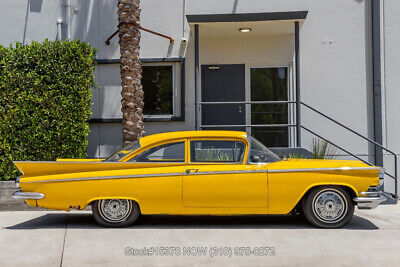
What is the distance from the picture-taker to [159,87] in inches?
493

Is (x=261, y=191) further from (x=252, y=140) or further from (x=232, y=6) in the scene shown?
(x=232, y=6)

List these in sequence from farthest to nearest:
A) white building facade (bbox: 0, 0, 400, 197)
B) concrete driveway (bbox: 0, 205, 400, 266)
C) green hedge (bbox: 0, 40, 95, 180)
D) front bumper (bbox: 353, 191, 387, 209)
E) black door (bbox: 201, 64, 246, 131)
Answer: black door (bbox: 201, 64, 246, 131), white building facade (bbox: 0, 0, 400, 197), green hedge (bbox: 0, 40, 95, 180), front bumper (bbox: 353, 191, 387, 209), concrete driveway (bbox: 0, 205, 400, 266)

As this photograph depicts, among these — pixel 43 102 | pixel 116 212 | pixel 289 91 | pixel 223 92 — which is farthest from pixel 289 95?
pixel 116 212

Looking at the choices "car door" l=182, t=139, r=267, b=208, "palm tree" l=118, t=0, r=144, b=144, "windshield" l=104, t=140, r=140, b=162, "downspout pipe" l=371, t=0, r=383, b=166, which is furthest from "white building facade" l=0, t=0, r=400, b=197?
"car door" l=182, t=139, r=267, b=208

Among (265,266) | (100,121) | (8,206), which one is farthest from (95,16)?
(265,266)

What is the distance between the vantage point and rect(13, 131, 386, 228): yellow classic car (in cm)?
684

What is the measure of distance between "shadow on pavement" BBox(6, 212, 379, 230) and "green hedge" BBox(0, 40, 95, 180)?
229cm

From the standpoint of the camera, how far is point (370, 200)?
6.82 m

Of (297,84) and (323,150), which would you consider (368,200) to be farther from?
(297,84)

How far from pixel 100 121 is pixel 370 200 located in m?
7.53

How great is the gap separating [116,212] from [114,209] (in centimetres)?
5

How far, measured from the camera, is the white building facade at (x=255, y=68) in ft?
39.3

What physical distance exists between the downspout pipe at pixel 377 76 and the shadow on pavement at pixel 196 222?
14.3 feet

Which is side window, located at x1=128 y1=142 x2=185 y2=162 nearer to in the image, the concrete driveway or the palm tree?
the concrete driveway
